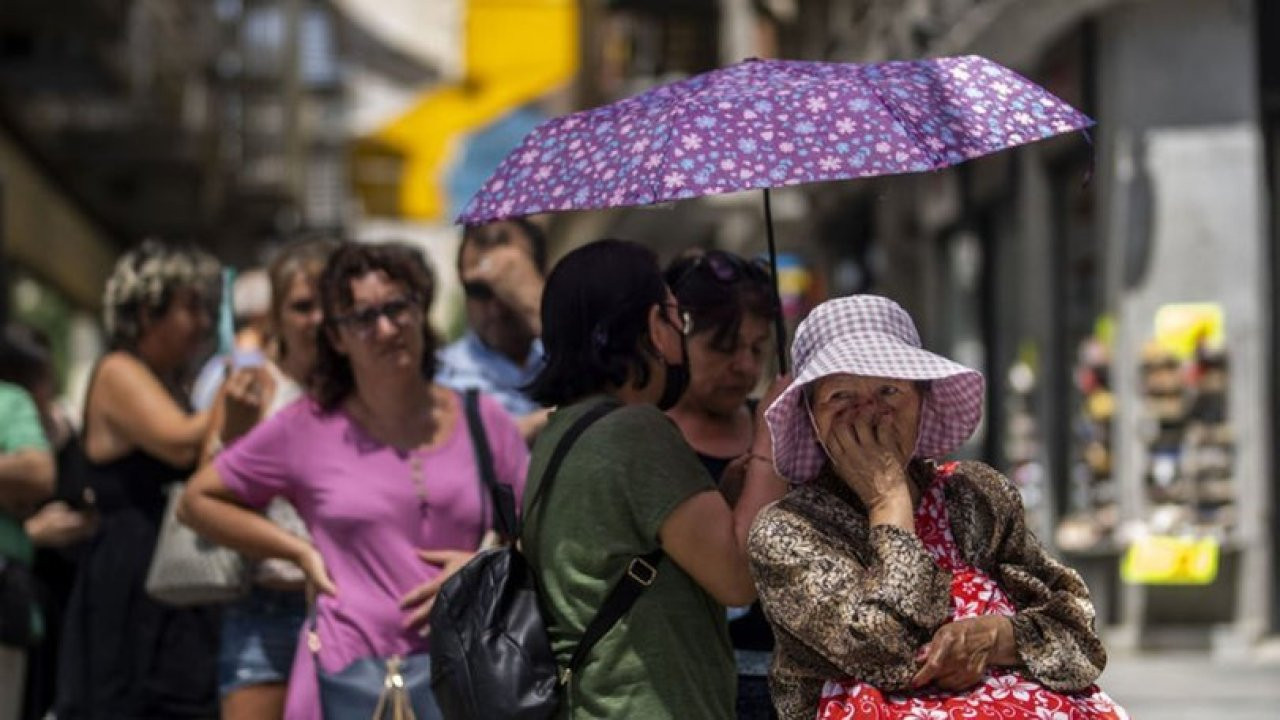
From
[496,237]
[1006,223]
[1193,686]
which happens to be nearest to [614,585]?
[496,237]

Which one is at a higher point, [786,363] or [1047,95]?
[1047,95]

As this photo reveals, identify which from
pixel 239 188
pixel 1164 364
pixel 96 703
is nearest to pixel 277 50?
pixel 239 188

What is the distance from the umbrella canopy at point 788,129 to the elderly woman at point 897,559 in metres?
0.52

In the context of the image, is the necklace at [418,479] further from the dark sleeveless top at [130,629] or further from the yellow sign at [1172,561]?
the yellow sign at [1172,561]

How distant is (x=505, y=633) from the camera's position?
15.5 feet

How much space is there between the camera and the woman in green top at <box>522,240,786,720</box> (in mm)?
4535

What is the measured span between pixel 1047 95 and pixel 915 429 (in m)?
1.06

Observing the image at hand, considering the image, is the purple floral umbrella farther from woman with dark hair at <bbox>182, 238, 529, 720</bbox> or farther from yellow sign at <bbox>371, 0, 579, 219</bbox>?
yellow sign at <bbox>371, 0, 579, 219</bbox>

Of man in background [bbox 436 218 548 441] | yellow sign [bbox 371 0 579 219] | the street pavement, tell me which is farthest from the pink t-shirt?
yellow sign [bbox 371 0 579 219]

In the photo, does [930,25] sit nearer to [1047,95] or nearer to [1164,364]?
[1164,364]

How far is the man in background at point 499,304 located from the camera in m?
7.07

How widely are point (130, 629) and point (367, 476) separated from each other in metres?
1.77

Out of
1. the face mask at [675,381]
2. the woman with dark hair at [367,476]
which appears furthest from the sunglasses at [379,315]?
the face mask at [675,381]

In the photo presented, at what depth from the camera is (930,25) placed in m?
20.2
